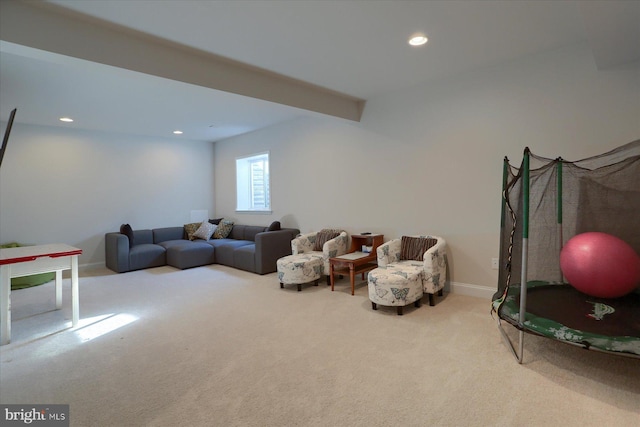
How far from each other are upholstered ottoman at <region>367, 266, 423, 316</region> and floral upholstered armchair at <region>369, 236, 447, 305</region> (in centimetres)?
3

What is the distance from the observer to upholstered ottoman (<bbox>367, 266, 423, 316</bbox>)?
320cm

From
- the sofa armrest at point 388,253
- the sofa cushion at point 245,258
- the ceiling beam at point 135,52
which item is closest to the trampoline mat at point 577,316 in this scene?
the sofa armrest at point 388,253

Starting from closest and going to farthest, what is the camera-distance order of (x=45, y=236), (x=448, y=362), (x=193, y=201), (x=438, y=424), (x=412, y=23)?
(x=438, y=424), (x=448, y=362), (x=412, y=23), (x=45, y=236), (x=193, y=201)

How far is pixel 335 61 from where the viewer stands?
10.7 feet

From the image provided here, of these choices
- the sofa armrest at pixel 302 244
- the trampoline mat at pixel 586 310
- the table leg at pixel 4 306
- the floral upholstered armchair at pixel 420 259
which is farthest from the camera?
the sofa armrest at pixel 302 244

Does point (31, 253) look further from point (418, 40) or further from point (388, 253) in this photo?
point (418, 40)

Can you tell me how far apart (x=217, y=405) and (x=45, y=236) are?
18.1 feet

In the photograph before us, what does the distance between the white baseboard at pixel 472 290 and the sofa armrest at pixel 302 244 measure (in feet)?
6.70

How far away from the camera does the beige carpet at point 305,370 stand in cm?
179

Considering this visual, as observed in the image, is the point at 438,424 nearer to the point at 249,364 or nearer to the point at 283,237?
the point at 249,364

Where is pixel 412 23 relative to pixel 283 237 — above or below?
above

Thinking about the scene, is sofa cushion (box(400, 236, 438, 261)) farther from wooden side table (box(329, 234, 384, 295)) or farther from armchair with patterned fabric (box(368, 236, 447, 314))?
wooden side table (box(329, 234, 384, 295))

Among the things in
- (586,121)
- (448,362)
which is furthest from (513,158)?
(448,362)

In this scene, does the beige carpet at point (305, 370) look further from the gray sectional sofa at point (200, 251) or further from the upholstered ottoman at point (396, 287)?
the gray sectional sofa at point (200, 251)
